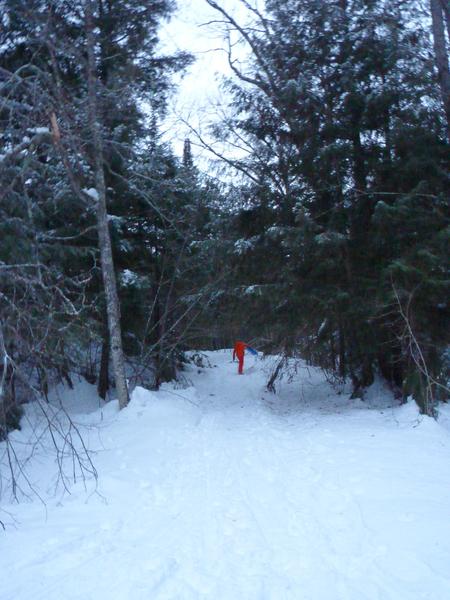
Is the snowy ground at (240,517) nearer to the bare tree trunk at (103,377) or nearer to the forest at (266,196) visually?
the forest at (266,196)

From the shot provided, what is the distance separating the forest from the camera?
32.2 ft

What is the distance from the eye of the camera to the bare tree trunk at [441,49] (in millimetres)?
10812

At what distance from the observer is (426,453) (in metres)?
7.32

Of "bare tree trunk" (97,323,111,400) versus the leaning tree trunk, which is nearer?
the leaning tree trunk

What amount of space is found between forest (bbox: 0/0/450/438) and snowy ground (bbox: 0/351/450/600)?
6.29 feet

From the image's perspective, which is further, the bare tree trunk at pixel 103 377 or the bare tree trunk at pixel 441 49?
the bare tree trunk at pixel 103 377

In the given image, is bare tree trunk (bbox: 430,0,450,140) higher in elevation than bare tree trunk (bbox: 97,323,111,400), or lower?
higher

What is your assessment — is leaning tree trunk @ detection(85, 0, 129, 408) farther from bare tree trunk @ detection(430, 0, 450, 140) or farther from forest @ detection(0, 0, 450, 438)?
bare tree trunk @ detection(430, 0, 450, 140)

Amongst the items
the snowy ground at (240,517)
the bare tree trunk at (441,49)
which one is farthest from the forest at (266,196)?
the snowy ground at (240,517)

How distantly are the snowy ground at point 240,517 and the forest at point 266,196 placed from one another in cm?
192

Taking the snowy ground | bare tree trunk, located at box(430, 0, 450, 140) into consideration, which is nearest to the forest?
bare tree trunk, located at box(430, 0, 450, 140)

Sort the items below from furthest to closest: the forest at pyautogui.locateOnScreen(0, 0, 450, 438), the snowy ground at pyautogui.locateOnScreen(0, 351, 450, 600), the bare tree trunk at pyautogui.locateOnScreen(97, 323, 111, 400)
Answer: the bare tree trunk at pyautogui.locateOnScreen(97, 323, 111, 400) → the forest at pyautogui.locateOnScreen(0, 0, 450, 438) → the snowy ground at pyautogui.locateOnScreen(0, 351, 450, 600)

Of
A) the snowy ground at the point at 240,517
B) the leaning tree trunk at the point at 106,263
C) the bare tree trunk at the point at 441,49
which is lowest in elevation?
the snowy ground at the point at 240,517

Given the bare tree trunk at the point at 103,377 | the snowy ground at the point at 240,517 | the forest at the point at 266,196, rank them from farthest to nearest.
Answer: the bare tree trunk at the point at 103,377
the forest at the point at 266,196
the snowy ground at the point at 240,517
